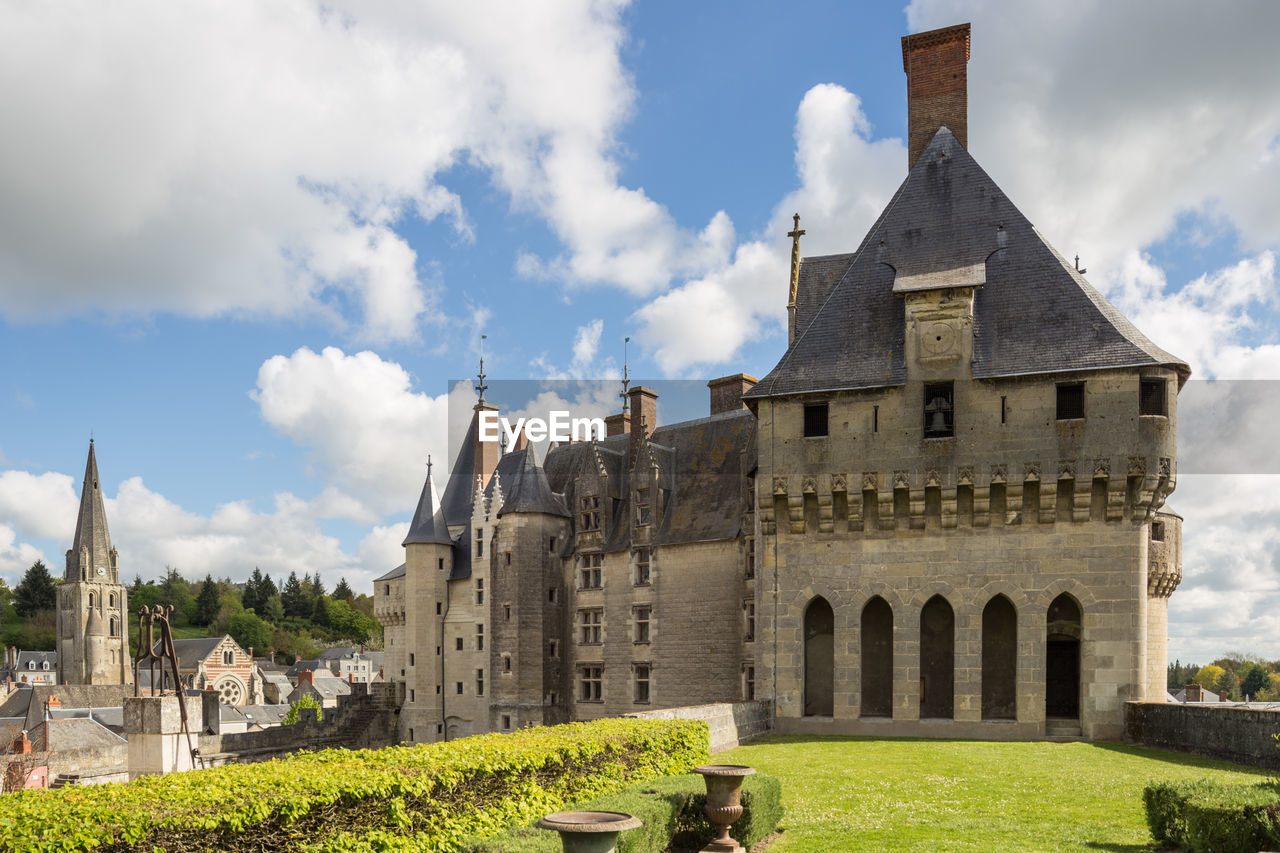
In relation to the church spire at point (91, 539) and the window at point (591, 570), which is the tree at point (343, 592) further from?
the window at point (591, 570)

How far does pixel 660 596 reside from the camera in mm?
37062

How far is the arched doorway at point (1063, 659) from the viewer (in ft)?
79.3

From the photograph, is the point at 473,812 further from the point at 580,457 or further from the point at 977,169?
the point at 580,457

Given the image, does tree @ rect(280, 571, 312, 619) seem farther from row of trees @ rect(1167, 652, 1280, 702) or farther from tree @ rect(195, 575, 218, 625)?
row of trees @ rect(1167, 652, 1280, 702)

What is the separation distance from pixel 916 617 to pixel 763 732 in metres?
4.78

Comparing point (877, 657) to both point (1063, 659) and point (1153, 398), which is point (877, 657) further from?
point (1153, 398)

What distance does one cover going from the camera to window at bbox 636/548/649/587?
37719 millimetres

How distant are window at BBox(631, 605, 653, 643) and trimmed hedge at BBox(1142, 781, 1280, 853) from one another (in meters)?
25.9

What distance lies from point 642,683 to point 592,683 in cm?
308

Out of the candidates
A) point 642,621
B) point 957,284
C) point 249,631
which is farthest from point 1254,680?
point 249,631

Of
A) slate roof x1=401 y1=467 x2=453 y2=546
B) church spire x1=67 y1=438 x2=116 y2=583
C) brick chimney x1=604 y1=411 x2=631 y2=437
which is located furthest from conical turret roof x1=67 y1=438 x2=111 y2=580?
brick chimney x1=604 y1=411 x2=631 y2=437

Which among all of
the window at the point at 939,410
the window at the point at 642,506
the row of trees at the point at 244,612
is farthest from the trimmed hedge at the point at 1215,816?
the row of trees at the point at 244,612

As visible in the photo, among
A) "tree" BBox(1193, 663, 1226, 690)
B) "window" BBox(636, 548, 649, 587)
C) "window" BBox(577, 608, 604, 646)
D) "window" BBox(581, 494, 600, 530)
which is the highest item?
"window" BBox(581, 494, 600, 530)

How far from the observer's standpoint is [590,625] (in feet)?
131
